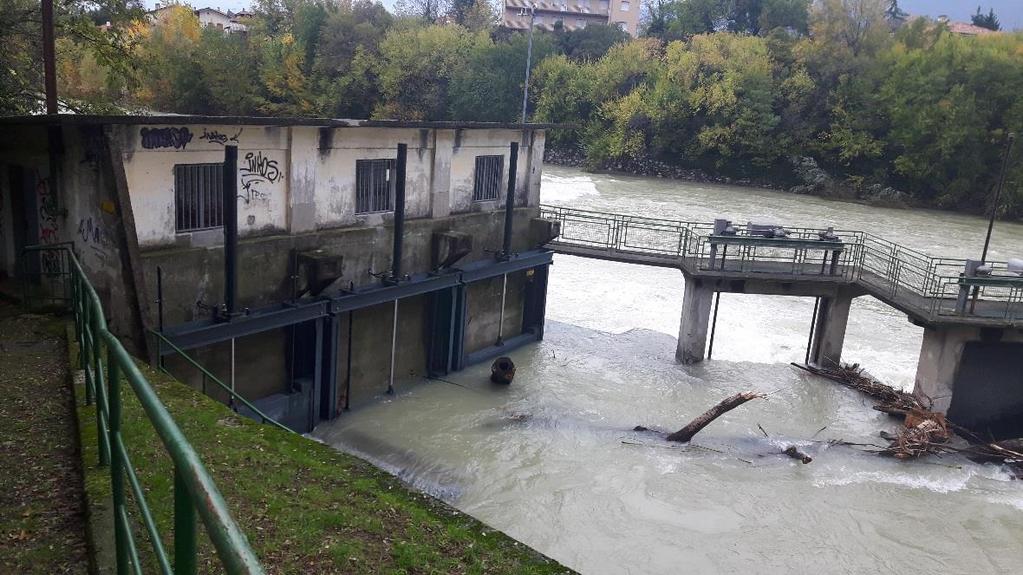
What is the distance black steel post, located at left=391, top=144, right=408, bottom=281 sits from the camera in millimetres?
17156

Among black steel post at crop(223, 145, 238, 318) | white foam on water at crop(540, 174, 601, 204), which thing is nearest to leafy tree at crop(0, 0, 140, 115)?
black steel post at crop(223, 145, 238, 318)

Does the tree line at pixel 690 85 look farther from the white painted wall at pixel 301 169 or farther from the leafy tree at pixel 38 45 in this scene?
the white painted wall at pixel 301 169

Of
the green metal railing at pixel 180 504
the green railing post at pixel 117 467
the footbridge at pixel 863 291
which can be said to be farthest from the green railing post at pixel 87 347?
the footbridge at pixel 863 291

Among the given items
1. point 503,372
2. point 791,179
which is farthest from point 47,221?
point 791,179

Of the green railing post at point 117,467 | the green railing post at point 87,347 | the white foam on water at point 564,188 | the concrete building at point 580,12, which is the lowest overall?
the white foam on water at point 564,188

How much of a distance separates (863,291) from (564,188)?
93.6 feet

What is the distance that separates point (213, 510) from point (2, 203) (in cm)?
1504

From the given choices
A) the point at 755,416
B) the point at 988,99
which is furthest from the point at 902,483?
the point at 988,99

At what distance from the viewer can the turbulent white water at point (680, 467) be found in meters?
12.9

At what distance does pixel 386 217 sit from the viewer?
17391 millimetres

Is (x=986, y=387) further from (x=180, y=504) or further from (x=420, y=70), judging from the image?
(x=420, y=70)

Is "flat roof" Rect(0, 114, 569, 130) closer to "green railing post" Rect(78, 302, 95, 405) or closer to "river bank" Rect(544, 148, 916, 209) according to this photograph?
"green railing post" Rect(78, 302, 95, 405)

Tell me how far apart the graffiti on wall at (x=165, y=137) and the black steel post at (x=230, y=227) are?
0.70 metres

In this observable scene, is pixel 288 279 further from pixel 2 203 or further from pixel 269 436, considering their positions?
pixel 269 436
